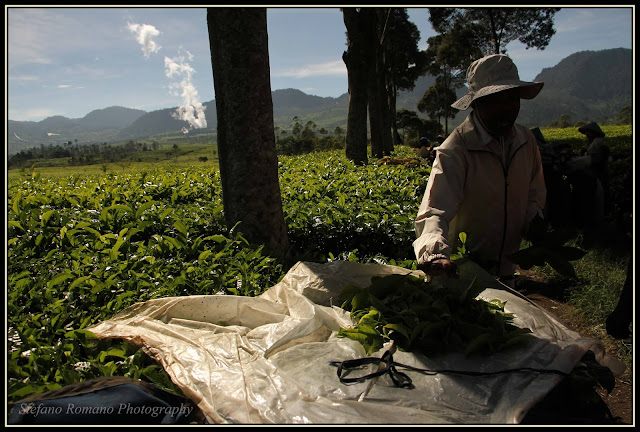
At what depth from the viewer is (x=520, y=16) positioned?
2505 cm

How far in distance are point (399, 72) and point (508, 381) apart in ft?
123

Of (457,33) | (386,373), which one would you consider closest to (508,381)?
(386,373)

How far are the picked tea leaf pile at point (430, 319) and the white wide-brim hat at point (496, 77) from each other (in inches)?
43.7

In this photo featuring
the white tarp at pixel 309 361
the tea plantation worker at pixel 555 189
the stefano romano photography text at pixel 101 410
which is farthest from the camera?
the tea plantation worker at pixel 555 189

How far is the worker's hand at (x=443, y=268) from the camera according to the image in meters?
2.23

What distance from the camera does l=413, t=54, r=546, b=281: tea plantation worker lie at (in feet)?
8.68

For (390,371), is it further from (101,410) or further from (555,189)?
(555,189)

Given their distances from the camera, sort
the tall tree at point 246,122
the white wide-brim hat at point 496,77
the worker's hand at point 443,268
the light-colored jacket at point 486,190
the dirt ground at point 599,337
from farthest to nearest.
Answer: the tall tree at point 246,122
the dirt ground at point 599,337
the light-colored jacket at point 486,190
the white wide-brim hat at point 496,77
the worker's hand at point 443,268

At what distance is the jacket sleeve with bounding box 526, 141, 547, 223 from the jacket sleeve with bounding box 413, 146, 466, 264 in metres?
0.53

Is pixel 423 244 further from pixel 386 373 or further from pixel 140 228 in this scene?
pixel 140 228

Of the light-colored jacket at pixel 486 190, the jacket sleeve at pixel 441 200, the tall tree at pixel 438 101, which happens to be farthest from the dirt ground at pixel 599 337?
the tall tree at pixel 438 101

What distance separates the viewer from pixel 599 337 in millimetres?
4328

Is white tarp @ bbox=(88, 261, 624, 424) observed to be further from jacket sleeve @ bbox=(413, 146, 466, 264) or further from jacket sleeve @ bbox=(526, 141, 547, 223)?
jacket sleeve @ bbox=(526, 141, 547, 223)

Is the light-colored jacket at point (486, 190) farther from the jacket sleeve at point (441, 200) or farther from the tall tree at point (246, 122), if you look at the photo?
the tall tree at point (246, 122)
